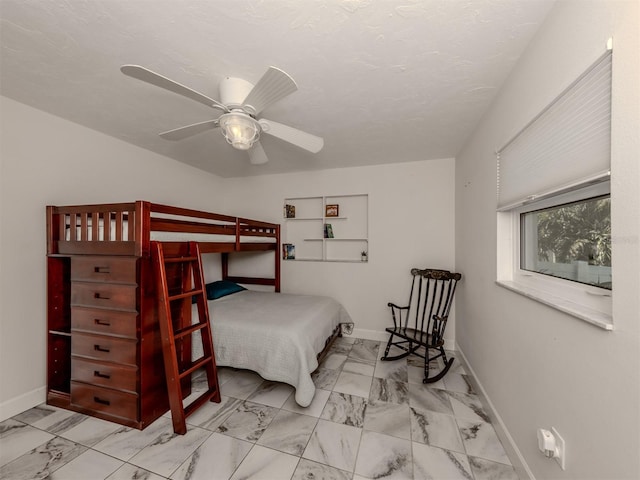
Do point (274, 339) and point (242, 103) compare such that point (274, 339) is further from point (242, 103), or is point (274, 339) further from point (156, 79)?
point (156, 79)

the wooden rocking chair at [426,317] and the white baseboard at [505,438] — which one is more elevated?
the wooden rocking chair at [426,317]

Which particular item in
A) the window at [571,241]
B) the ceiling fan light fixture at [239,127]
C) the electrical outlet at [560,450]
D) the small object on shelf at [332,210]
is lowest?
the electrical outlet at [560,450]

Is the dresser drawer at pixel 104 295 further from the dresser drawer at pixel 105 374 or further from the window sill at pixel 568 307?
the window sill at pixel 568 307

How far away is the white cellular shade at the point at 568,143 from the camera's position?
896 mm

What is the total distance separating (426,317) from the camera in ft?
10.3

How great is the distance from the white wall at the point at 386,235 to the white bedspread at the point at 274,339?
0.89 metres

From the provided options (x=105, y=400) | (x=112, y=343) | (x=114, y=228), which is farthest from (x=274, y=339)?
(x=114, y=228)

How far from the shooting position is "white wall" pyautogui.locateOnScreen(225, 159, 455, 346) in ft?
10.3

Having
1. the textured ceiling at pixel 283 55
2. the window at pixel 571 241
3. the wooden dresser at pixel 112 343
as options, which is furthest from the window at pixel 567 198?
the wooden dresser at pixel 112 343

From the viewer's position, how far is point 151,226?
1.77 m

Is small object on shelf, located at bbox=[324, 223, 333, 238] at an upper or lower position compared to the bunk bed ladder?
upper

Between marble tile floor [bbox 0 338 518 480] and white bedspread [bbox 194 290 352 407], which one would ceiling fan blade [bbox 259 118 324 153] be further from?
marble tile floor [bbox 0 338 518 480]

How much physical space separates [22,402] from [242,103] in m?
2.75

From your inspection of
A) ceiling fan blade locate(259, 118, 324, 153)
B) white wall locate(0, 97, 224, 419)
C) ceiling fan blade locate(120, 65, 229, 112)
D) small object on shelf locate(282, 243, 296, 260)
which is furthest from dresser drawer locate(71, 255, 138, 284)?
small object on shelf locate(282, 243, 296, 260)
